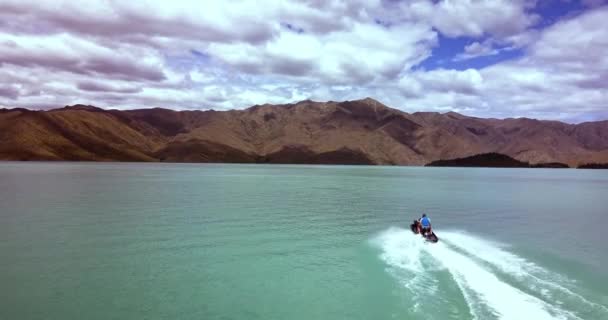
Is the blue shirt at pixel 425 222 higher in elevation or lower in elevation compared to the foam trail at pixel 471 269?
higher

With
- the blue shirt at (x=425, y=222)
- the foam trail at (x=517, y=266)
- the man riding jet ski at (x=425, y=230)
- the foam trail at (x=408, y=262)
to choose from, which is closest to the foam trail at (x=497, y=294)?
the foam trail at (x=517, y=266)

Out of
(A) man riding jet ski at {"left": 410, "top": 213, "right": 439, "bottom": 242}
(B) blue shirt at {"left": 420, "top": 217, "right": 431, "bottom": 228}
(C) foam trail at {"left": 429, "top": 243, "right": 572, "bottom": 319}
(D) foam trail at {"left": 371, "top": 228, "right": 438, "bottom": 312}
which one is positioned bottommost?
(D) foam trail at {"left": 371, "top": 228, "right": 438, "bottom": 312}

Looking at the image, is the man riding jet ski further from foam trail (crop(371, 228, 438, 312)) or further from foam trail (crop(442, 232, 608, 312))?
foam trail (crop(442, 232, 608, 312))

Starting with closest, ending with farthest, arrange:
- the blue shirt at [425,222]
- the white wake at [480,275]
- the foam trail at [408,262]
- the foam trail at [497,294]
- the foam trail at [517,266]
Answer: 1. the foam trail at [497,294]
2. the white wake at [480,275]
3. the foam trail at [517,266]
4. the foam trail at [408,262]
5. the blue shirt at [425,222]

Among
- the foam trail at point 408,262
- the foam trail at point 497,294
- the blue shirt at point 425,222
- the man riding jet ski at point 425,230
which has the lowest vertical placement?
the foam trail at point 408,262

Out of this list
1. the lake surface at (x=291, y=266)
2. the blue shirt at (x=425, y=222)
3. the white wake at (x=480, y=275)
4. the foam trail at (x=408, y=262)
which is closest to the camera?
the white wake at (x=480, y=275)

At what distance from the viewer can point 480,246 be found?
27.4 meters

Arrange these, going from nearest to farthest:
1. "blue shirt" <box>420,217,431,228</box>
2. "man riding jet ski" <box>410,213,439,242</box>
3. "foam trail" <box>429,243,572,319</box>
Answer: "foam trail" <box>429,243,572,319</box> < "man riding jet ski" <box>410,213,439,242</box> < "blue shirt" <box>420,217,431,228</box>

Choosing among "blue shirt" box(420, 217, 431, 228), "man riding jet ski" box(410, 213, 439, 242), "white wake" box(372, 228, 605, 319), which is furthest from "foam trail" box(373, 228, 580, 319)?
"blue shirt" box(420, 217, 431, 228)

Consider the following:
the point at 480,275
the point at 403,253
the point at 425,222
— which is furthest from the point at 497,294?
the point at 425,222

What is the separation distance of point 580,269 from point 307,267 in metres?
13.6

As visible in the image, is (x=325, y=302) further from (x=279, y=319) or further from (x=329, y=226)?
(x=329, y=226)

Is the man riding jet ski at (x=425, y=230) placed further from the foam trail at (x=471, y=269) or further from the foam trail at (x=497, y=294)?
the foam trail at (x=497, y=294)

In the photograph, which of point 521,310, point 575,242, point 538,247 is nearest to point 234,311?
point 521,310
